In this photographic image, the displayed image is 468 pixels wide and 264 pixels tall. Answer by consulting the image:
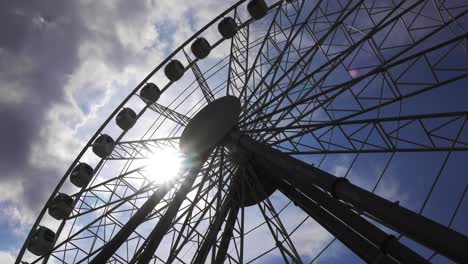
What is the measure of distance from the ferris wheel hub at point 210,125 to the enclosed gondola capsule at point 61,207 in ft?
23.5

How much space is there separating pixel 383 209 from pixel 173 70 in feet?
45.6

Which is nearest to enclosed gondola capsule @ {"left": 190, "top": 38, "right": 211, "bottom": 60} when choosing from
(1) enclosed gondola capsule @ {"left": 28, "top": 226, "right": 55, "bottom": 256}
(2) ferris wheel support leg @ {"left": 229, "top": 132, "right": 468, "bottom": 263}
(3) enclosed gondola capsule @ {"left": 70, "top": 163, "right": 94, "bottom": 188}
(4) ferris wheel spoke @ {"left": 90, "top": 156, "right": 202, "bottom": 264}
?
(4) ferris wheel spoke @ {"left": 90, "top": 156, "right": 202, "bottom": 264}

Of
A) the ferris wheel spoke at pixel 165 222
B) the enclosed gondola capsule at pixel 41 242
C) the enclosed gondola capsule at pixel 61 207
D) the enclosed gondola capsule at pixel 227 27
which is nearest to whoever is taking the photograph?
the ferris wheel spoke at pixel 165 222

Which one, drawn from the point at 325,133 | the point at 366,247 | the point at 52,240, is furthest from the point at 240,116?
the point at 52,240

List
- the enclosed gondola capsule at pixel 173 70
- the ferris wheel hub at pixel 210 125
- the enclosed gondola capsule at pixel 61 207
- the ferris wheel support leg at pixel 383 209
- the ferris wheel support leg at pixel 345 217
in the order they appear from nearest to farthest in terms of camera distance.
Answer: the ferris wheel support leg at pixel 383 209, the ferris wheel support leg at pixel 345 217, the ferris wheel hub at pixel 210 125, the enclosed gondola capsule at pixel 61 207, the enclosed gondola capsule at pixel 173 70

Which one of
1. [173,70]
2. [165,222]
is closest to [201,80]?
[173,70]

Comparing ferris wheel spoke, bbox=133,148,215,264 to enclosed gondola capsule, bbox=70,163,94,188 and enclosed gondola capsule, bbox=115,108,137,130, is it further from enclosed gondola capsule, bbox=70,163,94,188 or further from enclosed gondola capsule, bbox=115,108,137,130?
enclosed gondola capsule, bbox=70,163,94,188

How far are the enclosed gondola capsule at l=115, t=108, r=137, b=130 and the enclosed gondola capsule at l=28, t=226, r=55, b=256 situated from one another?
6186mm

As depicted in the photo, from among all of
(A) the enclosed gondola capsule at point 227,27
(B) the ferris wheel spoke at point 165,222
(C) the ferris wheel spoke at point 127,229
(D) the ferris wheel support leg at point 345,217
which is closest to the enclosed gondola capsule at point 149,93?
(A) the enclosed gondola capsule at point 227,27

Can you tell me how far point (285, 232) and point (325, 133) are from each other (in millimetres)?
3949

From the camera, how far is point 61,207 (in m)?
17.3

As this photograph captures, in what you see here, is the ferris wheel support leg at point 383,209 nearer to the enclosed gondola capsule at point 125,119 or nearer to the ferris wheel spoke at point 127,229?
the ferris wheel spoke at point 127,229

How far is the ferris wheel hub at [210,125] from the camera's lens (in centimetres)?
1387

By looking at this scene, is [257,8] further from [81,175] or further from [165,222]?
[81,175]
